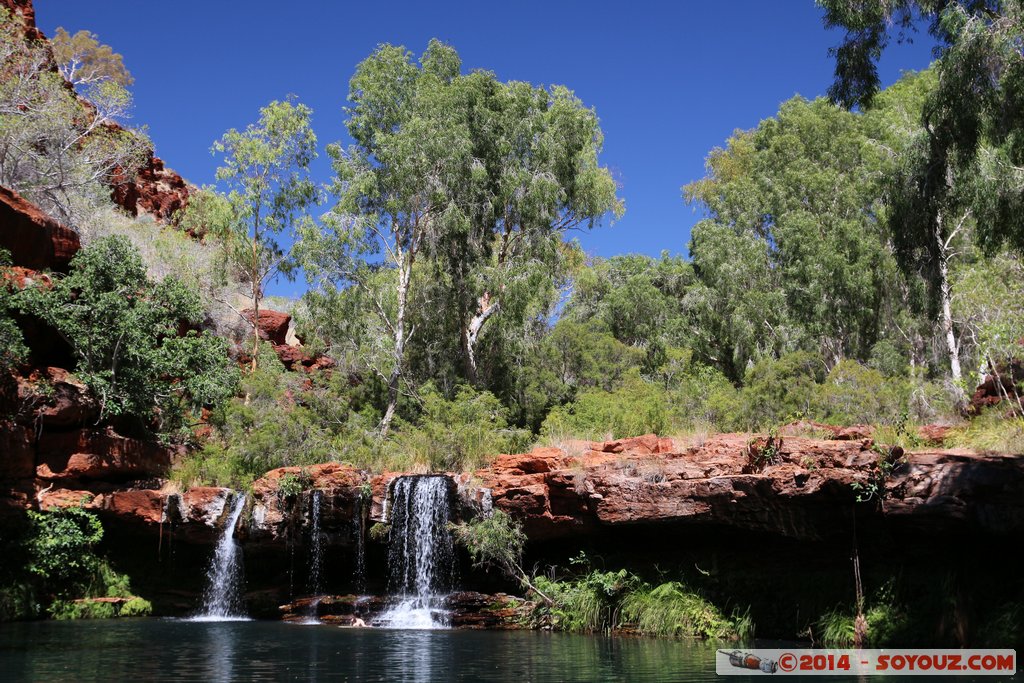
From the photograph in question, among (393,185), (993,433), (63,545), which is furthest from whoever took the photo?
(393,185)

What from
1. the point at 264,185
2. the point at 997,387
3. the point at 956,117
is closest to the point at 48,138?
the point at 264,185

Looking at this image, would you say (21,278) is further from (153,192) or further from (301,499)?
(153,192)

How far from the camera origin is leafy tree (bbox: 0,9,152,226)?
25.6 meters

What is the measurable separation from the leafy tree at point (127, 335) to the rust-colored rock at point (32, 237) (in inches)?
24.3

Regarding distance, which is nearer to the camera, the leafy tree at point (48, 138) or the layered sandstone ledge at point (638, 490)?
the layered sandstone ledge at point (638, 490)

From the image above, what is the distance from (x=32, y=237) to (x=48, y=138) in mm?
9374

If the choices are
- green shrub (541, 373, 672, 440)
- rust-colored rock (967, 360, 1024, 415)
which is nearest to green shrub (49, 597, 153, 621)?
green shrub (541, 373, 672, 440)

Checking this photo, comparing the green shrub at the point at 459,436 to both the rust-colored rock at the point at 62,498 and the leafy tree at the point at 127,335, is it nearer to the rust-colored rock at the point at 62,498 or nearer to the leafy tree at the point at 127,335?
the leafy tree at the point at 127,335

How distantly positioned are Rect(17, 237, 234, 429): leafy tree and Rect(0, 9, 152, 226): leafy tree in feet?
24.3

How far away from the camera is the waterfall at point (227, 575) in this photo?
18.3 m

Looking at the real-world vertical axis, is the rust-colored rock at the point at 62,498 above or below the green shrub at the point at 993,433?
below

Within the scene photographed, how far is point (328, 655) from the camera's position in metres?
11.5

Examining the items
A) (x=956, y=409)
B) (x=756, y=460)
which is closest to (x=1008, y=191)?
(x=756, y=460)

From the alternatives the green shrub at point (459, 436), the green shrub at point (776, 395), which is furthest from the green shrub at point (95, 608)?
the green shrub at point (776, 395)
